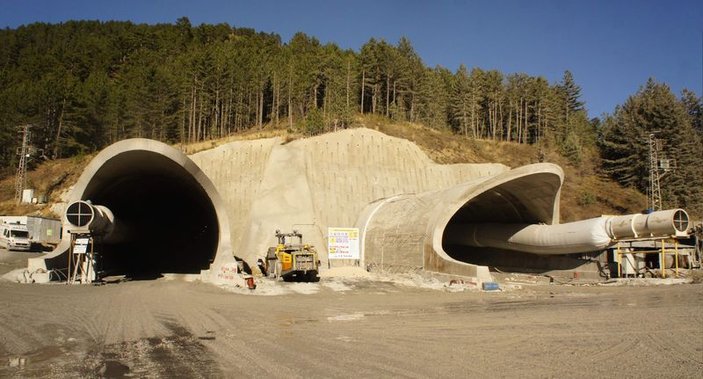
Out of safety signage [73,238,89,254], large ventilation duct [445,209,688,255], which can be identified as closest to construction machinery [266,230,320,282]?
safety signage [73,238,89,254]

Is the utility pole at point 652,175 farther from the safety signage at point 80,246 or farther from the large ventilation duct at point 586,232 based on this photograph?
the safety signage at point 80,246

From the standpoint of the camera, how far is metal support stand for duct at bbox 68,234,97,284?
23125 mm

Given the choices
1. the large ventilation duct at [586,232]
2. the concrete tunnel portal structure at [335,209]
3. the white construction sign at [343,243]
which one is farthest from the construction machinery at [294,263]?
the large ventilation duct at [586,232]

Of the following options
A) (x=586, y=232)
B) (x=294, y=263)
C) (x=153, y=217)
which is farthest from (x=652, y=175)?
(x=153, y=217)

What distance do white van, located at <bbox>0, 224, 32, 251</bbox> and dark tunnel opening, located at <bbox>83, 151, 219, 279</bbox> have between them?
32.5 ft

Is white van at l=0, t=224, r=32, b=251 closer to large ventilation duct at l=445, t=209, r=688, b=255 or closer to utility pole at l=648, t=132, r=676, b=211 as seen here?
large ventilation duct at l=445, t=209, r=688, b=255

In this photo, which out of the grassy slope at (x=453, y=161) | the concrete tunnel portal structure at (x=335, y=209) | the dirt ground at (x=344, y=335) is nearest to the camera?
the dirt ground at (x=344, y=335)

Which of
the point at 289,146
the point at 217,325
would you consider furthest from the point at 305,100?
the point at 217,325

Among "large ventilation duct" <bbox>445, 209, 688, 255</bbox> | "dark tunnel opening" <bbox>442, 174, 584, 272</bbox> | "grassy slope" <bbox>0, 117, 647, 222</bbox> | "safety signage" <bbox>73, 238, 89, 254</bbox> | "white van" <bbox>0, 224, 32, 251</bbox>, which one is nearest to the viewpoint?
"safety signage" <bbox>73, 238, 89, 254</bbox>

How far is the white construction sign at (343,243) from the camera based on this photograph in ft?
96.4

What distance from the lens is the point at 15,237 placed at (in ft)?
132

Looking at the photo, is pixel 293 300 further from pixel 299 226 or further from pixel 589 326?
pixel 299 226

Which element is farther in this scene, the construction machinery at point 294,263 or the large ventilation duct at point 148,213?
the construction machinery at point 294,263

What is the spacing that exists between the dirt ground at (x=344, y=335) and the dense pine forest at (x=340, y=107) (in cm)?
3563
